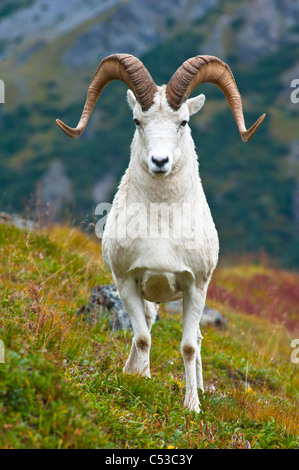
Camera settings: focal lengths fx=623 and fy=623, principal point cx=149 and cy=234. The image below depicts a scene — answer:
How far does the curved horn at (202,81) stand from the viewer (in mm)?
6156

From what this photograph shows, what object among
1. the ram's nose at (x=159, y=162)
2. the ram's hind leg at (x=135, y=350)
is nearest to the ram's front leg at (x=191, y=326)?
the ram's hind leg at (x=135, y=350)

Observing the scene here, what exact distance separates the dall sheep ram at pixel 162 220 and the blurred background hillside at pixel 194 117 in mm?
90261

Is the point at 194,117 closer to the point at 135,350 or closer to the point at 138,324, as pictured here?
the point at 135,350

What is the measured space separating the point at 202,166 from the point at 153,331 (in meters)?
129

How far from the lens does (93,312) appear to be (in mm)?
8367

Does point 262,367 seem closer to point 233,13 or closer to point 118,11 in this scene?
point 233,13

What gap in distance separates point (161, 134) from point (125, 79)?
103cm

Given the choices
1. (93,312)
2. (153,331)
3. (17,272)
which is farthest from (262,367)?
(17,272)

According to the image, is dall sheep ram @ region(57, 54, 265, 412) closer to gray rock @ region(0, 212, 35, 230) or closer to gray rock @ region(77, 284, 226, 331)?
gray rock @ region(77, 284, 226, 331)

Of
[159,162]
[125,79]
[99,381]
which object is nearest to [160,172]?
[159,162]

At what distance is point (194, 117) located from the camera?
139375 millimetres

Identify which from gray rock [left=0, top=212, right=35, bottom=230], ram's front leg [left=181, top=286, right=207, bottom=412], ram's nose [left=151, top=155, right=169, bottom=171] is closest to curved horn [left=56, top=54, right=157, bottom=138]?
ram's nose [left=151, top=155, right=169, bottom=171]

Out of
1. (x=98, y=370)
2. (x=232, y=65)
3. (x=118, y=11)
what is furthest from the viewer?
(x=118, y=11)

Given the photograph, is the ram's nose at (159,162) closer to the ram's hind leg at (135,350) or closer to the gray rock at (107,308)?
the ram's hind leg at (135,350)
